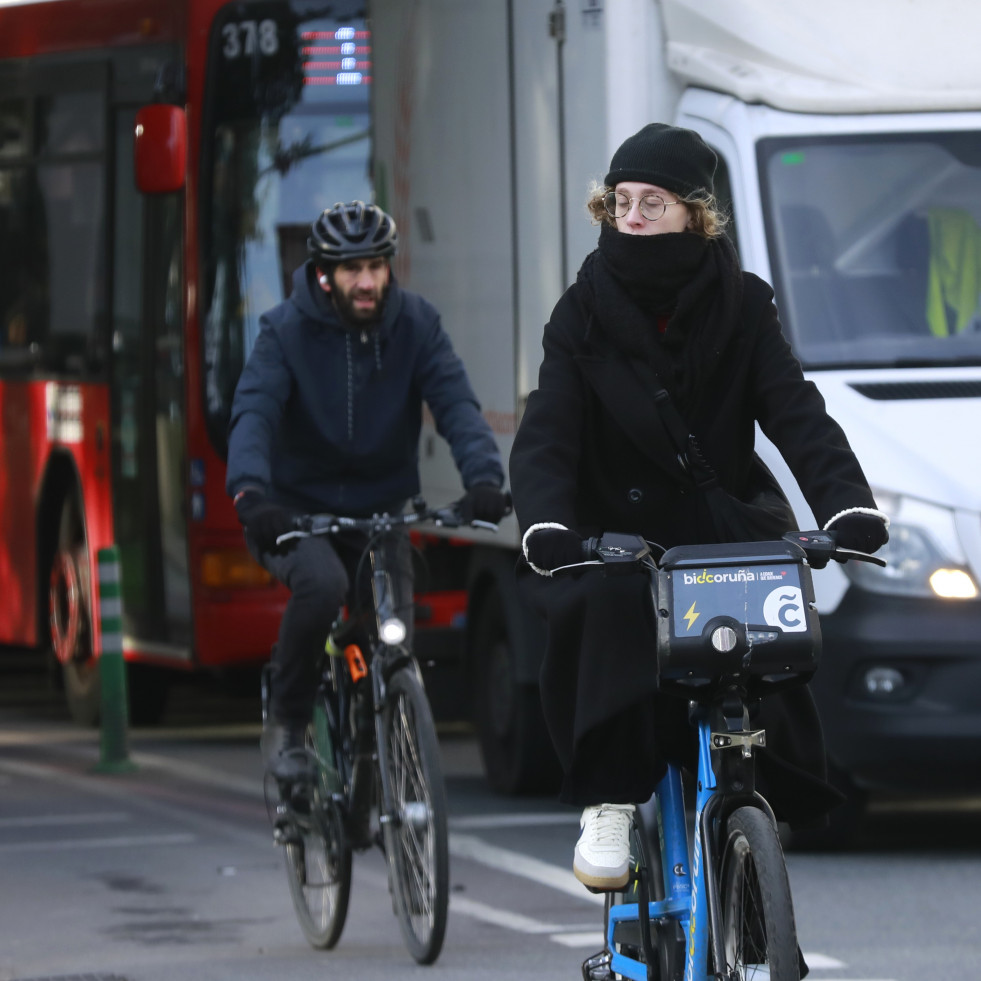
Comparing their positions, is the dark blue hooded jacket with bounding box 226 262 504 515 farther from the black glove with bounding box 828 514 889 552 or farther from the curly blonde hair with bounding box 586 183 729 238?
the black glove with bounding box 828 514 889 552

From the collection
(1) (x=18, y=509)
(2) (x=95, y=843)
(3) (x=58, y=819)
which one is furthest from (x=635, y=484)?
(1) (x=18, y=509)

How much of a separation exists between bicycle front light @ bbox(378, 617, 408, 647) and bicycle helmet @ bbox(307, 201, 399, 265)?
3.27 feet

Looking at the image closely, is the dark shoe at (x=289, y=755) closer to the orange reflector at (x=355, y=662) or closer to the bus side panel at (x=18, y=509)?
the orange reflector at (x=355, y=662)

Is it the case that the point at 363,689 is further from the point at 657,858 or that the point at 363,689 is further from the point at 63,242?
the point at 63,242

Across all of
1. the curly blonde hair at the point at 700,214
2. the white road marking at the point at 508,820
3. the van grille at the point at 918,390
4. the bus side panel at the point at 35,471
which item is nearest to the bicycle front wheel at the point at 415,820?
the curly blonde hair at the point at 700,214

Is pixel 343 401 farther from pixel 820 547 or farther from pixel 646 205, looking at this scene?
pixel 820 547

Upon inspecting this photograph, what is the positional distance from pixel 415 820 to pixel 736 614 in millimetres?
2535

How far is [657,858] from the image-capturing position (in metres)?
4.75

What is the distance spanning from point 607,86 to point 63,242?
218 inches

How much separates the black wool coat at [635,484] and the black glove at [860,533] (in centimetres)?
10

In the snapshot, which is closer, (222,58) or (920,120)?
(920,120)

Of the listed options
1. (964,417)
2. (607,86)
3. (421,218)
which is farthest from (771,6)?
(421,218)

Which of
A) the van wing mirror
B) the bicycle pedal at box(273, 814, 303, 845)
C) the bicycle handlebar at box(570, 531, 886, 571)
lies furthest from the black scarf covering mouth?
the van wing mirror

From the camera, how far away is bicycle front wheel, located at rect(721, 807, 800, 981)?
4.01 m
